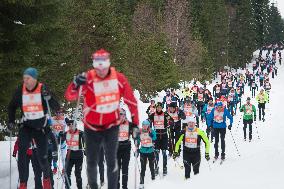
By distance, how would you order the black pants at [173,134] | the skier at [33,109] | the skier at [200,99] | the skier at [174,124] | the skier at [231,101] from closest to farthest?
the skier at [33,109], the skier at [174,124], the black pants at [173,134], the skier at [200,99], the skier at [231,101]

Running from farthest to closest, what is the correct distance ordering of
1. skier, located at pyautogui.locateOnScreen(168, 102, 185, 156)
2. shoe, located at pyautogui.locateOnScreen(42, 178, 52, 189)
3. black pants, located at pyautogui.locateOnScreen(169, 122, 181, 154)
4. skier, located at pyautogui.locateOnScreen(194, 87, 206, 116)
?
1. skier, located at pyautogui.locateOnScreen(194, 87, 206, 116)
2. black pants, located at pyautogui.locateOnScreen(169, 122, 181, 154)
3. skier, located at pyautogui.locateOnScreen(168, 102, 185, 156)
4. shoe, located at pyautogui.locateOnScreen(42, 178, 52, 189)

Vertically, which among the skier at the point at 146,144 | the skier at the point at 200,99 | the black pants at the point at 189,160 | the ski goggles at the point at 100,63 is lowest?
the black pants at the point at 189,160

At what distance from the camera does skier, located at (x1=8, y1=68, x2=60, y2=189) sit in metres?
6.93

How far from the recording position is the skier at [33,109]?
693 centimetres

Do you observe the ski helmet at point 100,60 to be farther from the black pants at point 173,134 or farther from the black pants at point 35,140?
the black pants at point 173,134

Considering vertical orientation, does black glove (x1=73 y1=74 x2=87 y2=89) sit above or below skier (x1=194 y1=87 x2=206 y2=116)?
above

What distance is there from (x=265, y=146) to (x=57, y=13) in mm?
10448

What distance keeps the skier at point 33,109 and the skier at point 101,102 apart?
1477mm

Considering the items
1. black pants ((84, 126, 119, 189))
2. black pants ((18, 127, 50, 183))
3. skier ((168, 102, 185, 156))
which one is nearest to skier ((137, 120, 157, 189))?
skier ((168, 102, 185, 156))

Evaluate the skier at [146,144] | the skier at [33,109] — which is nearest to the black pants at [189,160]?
the skier at [146,144]

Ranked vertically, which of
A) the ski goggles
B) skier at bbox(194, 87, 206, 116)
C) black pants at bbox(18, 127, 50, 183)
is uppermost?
the ski goggles

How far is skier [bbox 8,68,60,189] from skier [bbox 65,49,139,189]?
4.85 ft

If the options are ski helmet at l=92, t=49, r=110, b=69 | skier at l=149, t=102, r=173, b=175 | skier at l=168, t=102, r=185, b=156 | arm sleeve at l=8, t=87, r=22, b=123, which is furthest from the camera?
skier at l=168, t=102, r=185, b=156

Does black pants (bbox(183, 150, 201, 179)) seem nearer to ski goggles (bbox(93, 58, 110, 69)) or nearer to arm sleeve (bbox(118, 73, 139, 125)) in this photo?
arm sleeve (bbox(118, 73, 139, 125))
